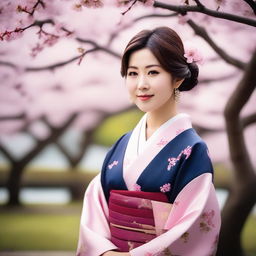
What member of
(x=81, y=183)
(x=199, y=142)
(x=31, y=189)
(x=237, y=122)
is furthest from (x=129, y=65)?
(x=31, y=189)

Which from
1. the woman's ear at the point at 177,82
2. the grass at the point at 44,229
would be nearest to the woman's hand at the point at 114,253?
the woman's ear at the point at 177,82

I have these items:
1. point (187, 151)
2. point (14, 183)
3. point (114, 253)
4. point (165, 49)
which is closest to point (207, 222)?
point (187, 151)

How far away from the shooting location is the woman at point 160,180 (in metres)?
1.64

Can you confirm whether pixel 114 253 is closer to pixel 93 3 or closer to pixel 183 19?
pixel 93 3

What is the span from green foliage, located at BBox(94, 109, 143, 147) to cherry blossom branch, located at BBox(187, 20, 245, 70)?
0.70 meters

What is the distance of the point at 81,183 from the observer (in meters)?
2.85

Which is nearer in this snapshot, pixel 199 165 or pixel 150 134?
pixel 199 165

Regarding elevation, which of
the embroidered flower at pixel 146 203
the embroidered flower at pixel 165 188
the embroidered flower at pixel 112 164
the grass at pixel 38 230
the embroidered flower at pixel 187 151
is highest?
the embroidered flower at pixel 187 151

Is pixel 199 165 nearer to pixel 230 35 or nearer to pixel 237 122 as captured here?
pixel 237 122

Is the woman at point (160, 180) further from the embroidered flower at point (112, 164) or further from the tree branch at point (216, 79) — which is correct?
the tree branch at point (216, 79)

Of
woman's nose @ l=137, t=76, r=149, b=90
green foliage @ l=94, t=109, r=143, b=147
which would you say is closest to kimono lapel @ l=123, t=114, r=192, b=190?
woman's nose @ l=137, t=76, r=149, b=90

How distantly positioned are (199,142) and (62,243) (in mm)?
1463

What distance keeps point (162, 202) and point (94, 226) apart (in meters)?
0.37

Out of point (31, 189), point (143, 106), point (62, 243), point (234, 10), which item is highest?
point (234, 10)
